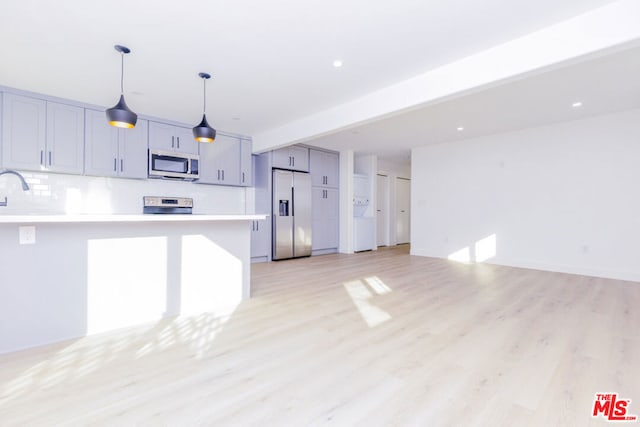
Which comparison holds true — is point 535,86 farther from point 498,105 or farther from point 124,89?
point 124,89

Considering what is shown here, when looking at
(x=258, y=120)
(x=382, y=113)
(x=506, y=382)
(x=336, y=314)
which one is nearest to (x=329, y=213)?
(x=258, y=120)

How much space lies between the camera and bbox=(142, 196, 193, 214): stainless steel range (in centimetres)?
459

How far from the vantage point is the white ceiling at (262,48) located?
86.5 inches

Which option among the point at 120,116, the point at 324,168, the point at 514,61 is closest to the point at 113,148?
the point at 120,116

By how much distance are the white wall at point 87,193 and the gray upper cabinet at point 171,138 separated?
563mm

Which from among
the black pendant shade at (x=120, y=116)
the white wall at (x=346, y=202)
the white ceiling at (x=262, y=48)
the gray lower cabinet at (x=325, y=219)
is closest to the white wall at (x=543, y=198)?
the white ceiling at (x=262, y=48)

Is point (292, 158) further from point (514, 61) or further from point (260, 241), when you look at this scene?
point (514, 61)

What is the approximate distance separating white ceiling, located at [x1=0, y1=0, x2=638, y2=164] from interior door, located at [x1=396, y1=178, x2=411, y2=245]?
195 inches

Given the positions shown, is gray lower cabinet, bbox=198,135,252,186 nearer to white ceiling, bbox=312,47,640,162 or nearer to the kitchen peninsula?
white ceiling, bbox=312,47,640,162

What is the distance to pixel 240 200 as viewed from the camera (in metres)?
5.96

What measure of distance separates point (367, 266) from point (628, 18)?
168 inches

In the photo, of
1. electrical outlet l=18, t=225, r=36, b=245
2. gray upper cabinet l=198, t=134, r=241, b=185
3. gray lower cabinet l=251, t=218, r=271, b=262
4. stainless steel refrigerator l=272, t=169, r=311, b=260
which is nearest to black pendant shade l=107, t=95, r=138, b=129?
electrical outlet l=18, t=225, r=36, b=245

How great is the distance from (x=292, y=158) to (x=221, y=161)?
150 centimetres

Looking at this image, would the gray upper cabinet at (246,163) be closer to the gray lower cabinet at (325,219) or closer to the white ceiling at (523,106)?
the white ceiling at (523,106)
